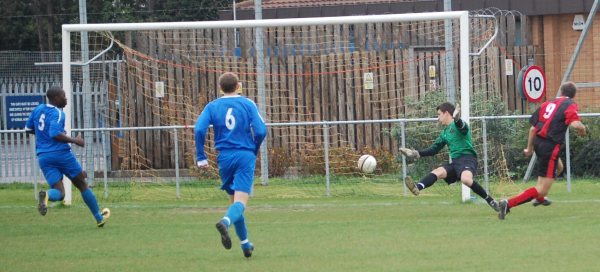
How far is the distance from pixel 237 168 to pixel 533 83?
12.2 meters

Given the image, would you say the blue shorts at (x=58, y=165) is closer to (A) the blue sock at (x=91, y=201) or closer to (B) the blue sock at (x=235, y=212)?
(A) the blue sock at (x=91, y=201)

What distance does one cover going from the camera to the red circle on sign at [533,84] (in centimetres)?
2338

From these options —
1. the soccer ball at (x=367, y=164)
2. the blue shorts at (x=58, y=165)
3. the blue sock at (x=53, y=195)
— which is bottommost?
the blue sock at (x=53, y=195)

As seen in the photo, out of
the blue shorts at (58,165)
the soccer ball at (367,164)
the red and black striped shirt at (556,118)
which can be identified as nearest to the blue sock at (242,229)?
the blue shorts at (58,165)

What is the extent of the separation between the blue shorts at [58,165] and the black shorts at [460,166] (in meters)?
4.94

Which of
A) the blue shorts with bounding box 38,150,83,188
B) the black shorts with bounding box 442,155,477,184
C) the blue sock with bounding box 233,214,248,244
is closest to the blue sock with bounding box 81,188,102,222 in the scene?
the blue shorts with bounding box 38,150,83,188

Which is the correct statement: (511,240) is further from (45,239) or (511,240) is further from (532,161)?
(532,161)

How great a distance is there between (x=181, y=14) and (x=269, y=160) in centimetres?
2552

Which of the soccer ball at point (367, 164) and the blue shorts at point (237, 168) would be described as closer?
the blue shorts at point (237, 168)

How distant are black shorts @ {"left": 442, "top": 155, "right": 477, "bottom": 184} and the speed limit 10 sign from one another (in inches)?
289

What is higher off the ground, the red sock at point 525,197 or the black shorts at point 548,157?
the black shorts at point 548,157

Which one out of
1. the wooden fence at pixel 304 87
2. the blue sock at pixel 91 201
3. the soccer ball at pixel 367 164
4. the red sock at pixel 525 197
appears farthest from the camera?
the wooden fence at pixel 304 87

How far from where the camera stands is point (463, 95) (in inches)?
715

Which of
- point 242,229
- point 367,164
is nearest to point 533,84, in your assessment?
point 367,164
